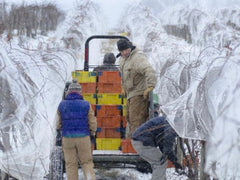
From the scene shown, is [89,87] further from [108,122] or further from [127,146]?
[127,146]

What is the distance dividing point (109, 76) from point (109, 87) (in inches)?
6.3

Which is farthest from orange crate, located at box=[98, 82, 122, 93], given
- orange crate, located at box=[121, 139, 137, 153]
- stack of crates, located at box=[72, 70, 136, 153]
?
orange crate, located at box=[121, 139, 137, 153]

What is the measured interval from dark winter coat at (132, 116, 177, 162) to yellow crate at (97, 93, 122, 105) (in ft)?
3.83

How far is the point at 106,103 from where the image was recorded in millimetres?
6367

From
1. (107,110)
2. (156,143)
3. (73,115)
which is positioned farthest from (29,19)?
(156,143)

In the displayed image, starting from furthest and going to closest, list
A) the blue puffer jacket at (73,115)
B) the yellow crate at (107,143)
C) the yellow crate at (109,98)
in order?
the yellow crate at (109,98)
the yellow crate at (107,143)
the blue puffer jacket at (73,115)

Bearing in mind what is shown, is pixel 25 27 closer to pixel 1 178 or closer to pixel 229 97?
pixel 1 178

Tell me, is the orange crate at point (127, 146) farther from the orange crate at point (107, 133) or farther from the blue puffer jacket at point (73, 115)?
the blue puffer jacket at point (73, 115)

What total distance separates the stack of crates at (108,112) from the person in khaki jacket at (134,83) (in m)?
0.14

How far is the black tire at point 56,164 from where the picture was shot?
555 centimetres

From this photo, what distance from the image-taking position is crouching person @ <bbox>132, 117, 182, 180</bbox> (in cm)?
498

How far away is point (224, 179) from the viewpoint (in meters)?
3.30

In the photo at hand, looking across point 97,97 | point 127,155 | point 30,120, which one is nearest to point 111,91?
point 97,97

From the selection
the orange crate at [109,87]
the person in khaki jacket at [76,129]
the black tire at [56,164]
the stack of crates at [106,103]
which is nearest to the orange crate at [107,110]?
the stack of crates at [106,103]
